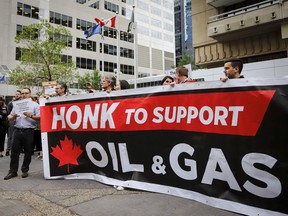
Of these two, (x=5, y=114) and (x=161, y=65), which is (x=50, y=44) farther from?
(x=161, y=65)

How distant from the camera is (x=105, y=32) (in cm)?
5538

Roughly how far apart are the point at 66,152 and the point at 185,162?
247 cm

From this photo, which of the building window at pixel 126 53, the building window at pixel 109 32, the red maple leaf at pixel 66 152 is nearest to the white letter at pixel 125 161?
the red maple leaf at pixel 66 152

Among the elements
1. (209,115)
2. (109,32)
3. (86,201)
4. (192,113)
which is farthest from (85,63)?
(209,115)

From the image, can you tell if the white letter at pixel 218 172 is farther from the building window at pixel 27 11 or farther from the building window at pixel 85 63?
the building window at pixel 85 63

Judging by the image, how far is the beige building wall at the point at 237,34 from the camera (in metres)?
17.5

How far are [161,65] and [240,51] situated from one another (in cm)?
5557

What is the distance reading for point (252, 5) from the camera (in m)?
18.5

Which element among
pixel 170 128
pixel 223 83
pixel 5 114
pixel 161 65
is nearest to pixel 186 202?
pixel 170 128

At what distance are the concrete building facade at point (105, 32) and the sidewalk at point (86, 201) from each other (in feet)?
78.0

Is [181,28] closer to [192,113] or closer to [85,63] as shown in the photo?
[85,63]

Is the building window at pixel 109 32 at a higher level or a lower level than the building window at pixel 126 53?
higher

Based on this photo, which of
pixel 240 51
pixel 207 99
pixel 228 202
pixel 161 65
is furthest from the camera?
pixel 161 65

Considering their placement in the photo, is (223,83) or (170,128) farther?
(170,128)
